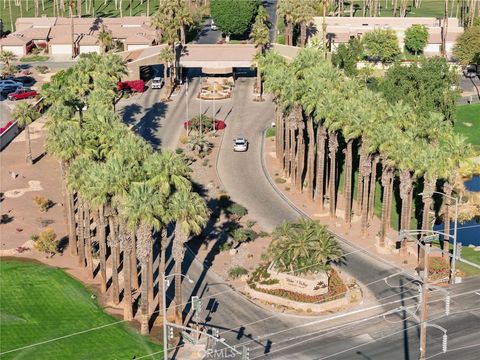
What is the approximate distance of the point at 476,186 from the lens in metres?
113

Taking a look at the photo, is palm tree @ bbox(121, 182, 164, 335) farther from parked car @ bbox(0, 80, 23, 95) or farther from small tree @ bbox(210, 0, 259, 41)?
small tree @ bbox(210, 0, 259, 41)

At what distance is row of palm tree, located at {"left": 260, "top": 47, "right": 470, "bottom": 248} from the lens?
86312 mm

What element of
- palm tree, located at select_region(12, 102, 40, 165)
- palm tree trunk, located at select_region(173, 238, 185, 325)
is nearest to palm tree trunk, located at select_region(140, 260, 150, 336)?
palm tree trunk, located at select_region(173, 238, 185, 325)

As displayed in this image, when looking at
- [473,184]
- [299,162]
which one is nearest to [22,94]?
[299,162]

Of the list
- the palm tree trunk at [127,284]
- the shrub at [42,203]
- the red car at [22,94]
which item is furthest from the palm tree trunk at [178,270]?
the red car at [22,94]

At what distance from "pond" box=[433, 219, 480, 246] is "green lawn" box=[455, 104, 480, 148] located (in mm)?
24689

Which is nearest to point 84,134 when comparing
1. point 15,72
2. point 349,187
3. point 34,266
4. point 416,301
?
point 34,266

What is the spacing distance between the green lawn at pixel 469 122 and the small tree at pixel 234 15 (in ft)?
179

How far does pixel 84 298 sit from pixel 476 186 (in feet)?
169

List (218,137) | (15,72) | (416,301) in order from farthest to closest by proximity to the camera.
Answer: (15,72), (218,137), (416,301)

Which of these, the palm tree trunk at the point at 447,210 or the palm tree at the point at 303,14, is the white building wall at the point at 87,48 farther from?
the palm tree trunk at the point at 447,210

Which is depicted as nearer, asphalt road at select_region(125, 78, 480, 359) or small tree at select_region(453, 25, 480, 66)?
asphalt road at select_region(125, 78, 480, 359)

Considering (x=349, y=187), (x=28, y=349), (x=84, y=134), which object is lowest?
(x=28, y=349)

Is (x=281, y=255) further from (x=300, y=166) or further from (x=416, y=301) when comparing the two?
(x=300, y=166)
